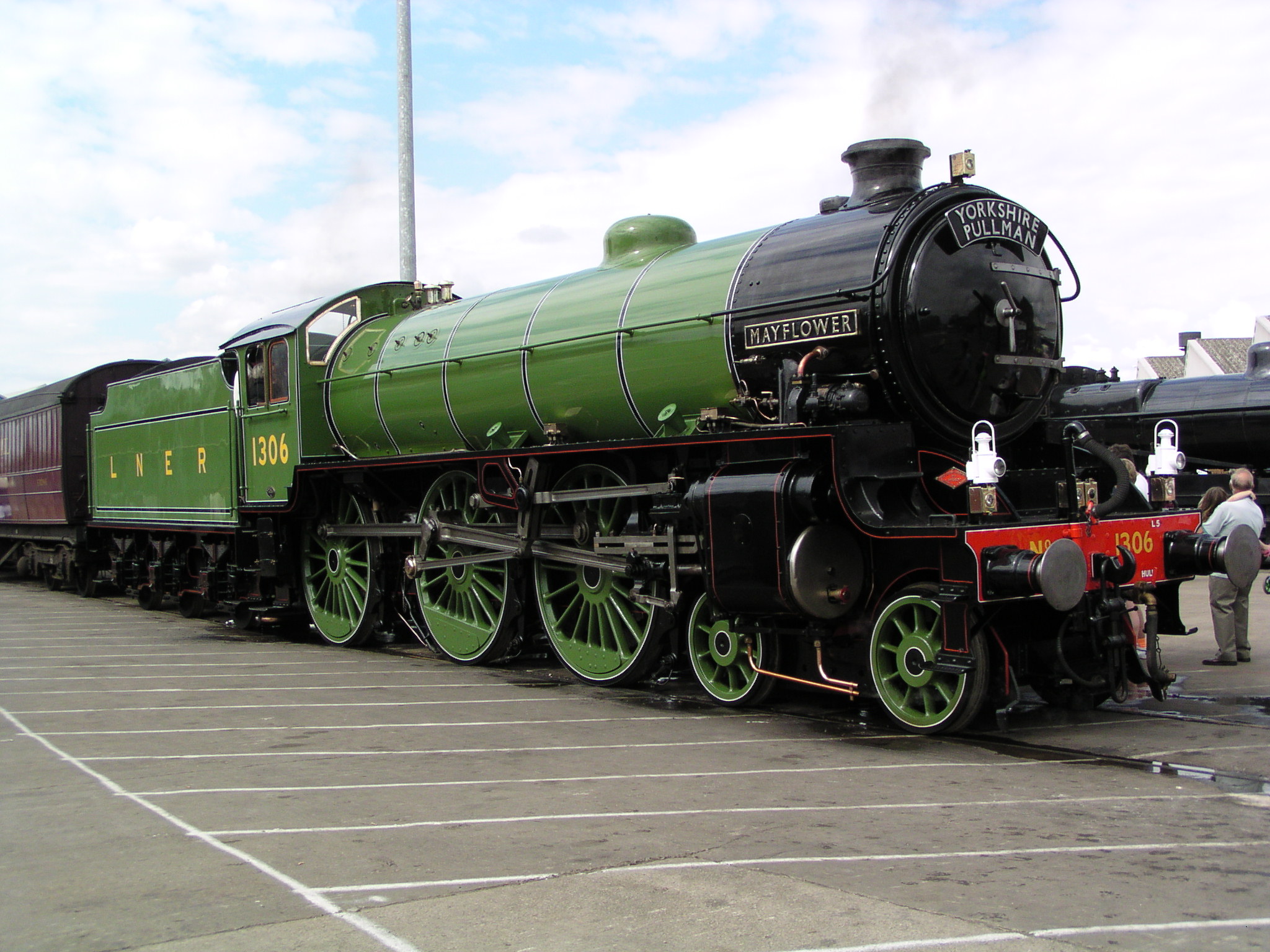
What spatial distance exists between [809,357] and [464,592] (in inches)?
169

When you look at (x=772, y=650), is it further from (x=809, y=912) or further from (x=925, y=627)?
(x=809, y=912)

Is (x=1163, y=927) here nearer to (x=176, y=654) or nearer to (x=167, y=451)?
(x=176, y=654)

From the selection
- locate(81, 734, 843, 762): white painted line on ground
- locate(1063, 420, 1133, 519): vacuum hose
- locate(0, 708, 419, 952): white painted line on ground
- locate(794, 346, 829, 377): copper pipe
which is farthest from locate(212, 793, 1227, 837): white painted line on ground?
locate(794, 346, 829, 377): copper pipe

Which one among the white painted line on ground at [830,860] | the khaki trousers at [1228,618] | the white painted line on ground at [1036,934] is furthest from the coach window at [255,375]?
the white painted line on ground at [1036,934]

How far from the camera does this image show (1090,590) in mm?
6297

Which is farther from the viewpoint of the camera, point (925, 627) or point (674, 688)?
point (674, 688)

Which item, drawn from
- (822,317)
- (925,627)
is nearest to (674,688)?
(925,627)

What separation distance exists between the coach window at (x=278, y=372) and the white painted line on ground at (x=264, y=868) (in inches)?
226

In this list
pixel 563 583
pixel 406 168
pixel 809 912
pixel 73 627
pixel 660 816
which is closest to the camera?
pixel 809 912

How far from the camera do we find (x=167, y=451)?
1412 centimetres

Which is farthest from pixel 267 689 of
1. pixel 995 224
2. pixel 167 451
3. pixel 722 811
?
pixel 167 451

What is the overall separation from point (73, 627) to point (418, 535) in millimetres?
5728

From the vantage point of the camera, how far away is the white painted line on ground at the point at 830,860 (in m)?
3.79

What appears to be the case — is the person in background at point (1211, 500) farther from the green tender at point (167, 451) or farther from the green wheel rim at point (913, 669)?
the green tender at point (167, 451)
